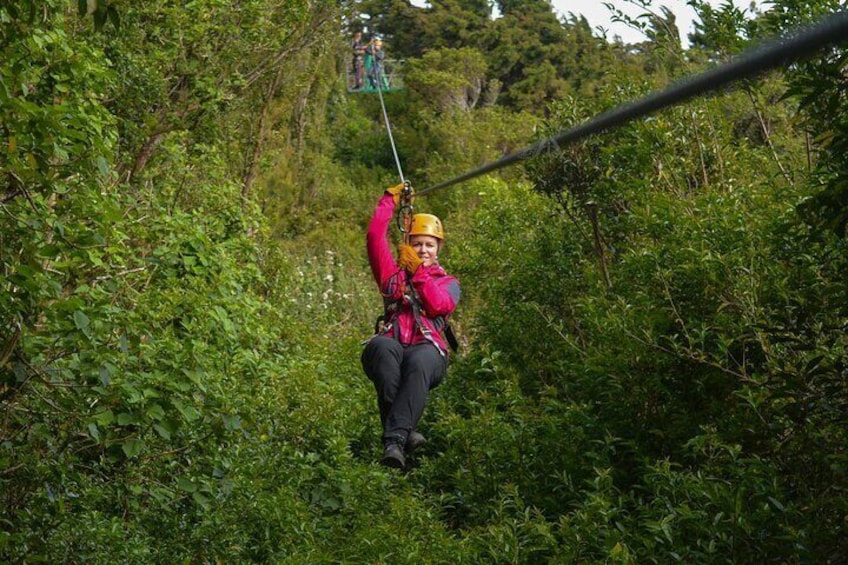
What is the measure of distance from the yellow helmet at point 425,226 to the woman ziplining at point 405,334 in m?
0.07

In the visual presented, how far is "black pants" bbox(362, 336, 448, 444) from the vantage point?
7.96m

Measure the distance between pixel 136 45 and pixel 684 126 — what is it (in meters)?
4.85

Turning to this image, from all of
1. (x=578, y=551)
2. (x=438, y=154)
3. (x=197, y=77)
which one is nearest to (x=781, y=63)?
(x=578, y=551)

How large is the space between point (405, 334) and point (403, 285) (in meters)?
0.30

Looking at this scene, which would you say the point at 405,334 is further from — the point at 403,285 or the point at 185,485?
the point at 185,485

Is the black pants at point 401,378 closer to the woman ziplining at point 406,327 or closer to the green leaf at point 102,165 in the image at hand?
the woman ziplining at point 406,327

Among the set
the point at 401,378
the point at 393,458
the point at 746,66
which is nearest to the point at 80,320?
the point at 393,458

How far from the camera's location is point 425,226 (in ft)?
27.9

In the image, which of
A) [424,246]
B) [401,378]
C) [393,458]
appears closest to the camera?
[393,458]

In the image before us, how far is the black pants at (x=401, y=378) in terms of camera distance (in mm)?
7965

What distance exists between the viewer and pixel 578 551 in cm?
704

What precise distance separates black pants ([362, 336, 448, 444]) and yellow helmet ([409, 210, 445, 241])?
2.42 feet

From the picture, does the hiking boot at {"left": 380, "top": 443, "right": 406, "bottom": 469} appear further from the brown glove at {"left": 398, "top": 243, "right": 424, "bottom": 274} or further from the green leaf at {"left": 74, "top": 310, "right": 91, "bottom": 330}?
the green leaf at {"left": 74, "top": 310, "right": 91, "bottom": 330}

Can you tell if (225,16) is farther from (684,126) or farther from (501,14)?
(501,14)
